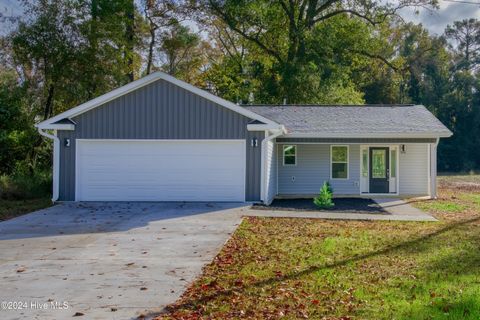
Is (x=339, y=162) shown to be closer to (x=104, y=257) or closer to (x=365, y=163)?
(x=365, y=163)

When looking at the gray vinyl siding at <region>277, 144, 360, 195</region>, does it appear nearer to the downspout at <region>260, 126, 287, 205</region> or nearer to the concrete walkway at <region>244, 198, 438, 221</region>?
the downspout at <region>260, 126, 287, 205</region>

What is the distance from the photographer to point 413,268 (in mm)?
7230

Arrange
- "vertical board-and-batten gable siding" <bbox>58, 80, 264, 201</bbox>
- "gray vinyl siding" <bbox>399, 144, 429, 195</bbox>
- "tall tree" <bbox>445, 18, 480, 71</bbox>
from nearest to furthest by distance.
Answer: "vertical board-and-batten gable siding" <bbox>58, 80, 264, 201</bbox>, "gray vinyl siding" <bbox>399, 144, 429, 195</bbox>, "tall tree" <bbox>445, 18, 480, 71</bbox>

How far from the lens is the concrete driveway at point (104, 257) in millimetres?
5402

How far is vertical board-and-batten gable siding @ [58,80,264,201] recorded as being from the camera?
15.1m

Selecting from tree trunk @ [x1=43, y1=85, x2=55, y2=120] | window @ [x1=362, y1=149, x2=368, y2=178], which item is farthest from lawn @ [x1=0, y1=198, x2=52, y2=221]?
window @ [x1=362, y1=149, x2=368, y2=178]

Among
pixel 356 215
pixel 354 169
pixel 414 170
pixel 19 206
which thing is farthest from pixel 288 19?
pixel 19 206

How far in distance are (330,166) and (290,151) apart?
165 centimetres

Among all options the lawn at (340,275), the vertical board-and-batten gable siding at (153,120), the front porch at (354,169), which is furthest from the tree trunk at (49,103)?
the lawn at (340,275)

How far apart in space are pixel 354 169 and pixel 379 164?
987 mm

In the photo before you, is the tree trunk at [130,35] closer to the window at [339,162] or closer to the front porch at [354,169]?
the front porch at [354,169]

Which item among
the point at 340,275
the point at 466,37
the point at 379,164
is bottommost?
the point at 340,275

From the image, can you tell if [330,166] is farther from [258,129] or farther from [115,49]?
[115,49]

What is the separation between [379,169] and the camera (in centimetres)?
1864
